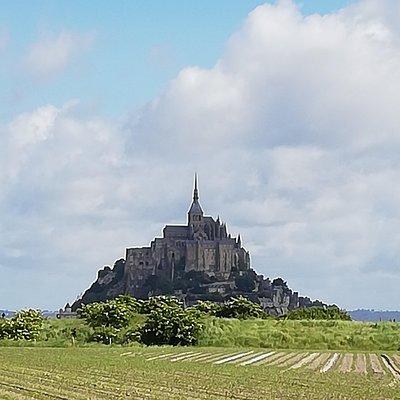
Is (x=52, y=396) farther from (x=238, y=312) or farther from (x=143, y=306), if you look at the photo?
(x=238, y=312)

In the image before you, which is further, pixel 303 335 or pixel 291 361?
pixel 303 335

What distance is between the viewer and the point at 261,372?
3234 centimetres

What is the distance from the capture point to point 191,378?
28.2 meters

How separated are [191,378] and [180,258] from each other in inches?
5555

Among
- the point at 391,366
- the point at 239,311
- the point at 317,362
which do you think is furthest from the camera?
the point at 239,311

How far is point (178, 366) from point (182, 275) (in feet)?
435

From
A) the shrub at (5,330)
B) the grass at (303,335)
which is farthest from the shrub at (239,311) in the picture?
the shrub at (5,330)

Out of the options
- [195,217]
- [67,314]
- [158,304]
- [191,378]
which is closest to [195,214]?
[195,217]

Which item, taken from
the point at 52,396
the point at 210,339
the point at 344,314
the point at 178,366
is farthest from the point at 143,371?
the point at 344,314

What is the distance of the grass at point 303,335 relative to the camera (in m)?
59.1

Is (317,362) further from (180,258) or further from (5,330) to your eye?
(180,258)

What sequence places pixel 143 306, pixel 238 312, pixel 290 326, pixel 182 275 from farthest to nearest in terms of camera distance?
1. pixel 182 275
2. pixel 238 312
3. pixel 143 306
4. pixel 290 326

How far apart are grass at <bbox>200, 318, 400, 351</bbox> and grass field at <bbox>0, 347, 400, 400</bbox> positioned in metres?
17.2

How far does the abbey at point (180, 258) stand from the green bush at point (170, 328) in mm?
104482
